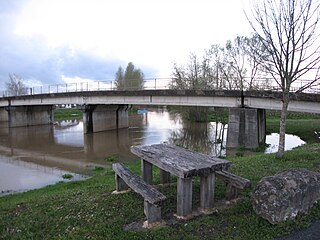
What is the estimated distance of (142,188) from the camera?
5.47m

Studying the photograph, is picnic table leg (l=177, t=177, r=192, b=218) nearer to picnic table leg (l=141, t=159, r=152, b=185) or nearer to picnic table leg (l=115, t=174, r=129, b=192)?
picnic table leg (l=141, t=159, r=152, b=185)

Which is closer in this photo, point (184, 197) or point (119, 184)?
point (184, 197)

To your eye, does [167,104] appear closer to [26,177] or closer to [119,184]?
[26,177]

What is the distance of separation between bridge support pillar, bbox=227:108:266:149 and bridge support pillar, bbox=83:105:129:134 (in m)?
17.5

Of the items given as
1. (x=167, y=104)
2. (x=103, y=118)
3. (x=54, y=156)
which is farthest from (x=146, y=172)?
(x=103, y=118)

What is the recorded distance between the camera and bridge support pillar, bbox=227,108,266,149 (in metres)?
20.1

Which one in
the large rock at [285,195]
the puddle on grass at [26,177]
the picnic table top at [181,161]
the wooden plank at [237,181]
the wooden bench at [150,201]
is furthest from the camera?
the puddle on grass at [26,177]

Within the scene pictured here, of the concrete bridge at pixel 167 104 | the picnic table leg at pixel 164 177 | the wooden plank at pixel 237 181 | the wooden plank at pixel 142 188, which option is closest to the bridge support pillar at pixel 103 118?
the concrete bridge at pixel 167 104

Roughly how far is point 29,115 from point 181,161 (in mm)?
43288

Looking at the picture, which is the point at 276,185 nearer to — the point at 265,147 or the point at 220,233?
the point at 220,233

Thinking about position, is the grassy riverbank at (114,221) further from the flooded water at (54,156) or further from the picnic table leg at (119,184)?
the flooded water at (54,156)

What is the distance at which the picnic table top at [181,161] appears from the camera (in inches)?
200

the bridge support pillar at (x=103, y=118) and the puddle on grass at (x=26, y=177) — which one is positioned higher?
the bridge support pillar at (x=103, y=118)

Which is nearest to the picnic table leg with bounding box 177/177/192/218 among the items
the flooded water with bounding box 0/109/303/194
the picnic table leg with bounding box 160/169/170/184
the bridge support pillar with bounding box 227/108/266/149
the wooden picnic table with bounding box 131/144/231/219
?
the wooden picnic table with bounding box 131/144/231/219
